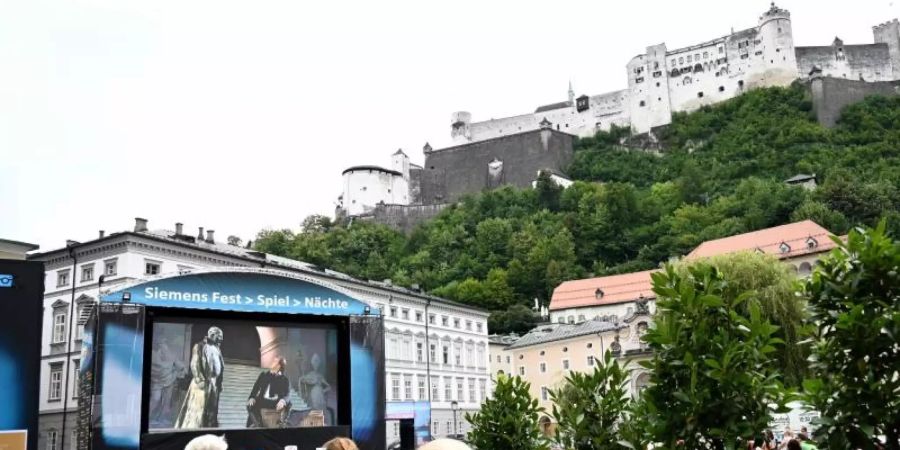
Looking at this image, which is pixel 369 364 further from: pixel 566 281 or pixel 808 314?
pixel 566 281

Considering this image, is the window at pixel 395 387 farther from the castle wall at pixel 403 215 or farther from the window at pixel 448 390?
the castle wall at pixel 403 215

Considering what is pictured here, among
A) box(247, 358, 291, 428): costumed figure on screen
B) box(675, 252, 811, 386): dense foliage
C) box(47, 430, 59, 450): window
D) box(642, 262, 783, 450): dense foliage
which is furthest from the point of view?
box(47, 430, 59, 450): window

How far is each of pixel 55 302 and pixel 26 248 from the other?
47.4ft

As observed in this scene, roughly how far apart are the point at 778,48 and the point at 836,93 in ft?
28.3

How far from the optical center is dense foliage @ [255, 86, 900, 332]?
7269 centimetres

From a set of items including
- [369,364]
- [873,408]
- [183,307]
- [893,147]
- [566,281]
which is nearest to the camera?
[873,408]

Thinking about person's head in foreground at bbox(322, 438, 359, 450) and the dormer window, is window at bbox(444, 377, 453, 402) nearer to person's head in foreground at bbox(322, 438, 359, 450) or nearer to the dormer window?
the dormer window

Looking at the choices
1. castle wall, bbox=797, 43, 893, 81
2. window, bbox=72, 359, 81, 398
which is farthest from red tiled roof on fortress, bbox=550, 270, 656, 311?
window, bbox=72, 359, 81, 398

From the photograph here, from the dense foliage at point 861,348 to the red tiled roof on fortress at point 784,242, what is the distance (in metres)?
47.5

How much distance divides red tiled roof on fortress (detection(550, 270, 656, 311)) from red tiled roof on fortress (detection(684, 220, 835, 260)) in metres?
5.11

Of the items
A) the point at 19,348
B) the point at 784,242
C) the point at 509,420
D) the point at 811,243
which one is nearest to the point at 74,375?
the point at 19,348

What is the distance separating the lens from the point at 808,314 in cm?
534

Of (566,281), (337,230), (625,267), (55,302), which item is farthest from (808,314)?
(337,230)

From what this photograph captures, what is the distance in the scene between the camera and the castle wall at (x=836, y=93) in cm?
8731
